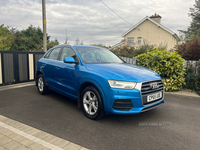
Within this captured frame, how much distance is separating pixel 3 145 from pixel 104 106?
187 centimetres

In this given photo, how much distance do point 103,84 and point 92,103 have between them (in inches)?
23.8

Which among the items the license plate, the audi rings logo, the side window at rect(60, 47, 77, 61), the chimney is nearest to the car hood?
the audi rings logo

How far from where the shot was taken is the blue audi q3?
3240 millimetres

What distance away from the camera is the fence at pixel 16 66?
688 cm

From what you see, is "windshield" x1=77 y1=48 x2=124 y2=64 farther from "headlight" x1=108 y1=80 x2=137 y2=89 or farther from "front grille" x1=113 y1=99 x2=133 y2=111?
"front grille" x1=113 y1=99 x2=133 y2=111

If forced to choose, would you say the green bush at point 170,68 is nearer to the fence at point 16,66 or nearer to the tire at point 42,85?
the tire at point 42,85

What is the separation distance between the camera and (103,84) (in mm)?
3338

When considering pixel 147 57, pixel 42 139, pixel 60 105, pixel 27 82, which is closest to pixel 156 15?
pixel 147 57

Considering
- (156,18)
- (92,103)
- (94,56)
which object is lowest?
(92,103)

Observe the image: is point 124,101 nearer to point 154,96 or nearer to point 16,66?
point 154,96

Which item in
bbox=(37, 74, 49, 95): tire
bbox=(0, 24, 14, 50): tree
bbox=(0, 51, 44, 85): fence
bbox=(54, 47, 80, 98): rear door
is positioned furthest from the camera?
bbox=(0, 24, 14, 50): tree

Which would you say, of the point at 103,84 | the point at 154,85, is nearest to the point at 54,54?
the point at 103,84

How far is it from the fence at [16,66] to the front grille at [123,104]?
5703 millimetres

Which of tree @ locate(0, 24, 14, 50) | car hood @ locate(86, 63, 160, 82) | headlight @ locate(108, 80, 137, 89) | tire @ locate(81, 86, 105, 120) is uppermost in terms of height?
tree @ locate(0, 24, 14, 50)
